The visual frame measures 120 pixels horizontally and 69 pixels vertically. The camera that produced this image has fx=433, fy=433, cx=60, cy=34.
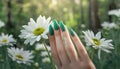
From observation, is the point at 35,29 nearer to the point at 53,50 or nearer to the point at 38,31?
the point at 38,31

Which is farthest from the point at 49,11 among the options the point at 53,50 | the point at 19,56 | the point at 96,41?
the point at 53,50

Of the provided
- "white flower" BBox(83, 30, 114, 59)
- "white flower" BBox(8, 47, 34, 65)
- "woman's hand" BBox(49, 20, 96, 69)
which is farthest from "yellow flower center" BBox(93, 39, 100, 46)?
"white flower" BBox(8, 47, 34, 65)

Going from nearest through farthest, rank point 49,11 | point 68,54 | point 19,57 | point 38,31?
point 68,54 → point 38,31 → point 19,57 → point 49,11

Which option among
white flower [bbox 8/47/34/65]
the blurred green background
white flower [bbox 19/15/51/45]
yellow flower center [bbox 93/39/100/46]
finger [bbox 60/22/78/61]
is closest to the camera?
finger [bbox 60/22/78/61]

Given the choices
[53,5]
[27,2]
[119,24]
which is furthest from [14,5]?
[119,24]

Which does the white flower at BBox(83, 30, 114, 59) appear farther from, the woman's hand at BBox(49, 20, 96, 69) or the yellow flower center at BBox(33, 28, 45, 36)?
the woman's hand at BBox(49, 20, 96, 69)

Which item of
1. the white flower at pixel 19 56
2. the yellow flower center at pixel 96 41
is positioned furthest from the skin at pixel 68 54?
the white flower at pixel 19 56

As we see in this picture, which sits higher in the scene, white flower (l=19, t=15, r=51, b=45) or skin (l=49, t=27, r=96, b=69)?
white flower (l=19, t=15, r=51, b=45)

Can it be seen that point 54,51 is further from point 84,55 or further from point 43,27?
point 43,27
